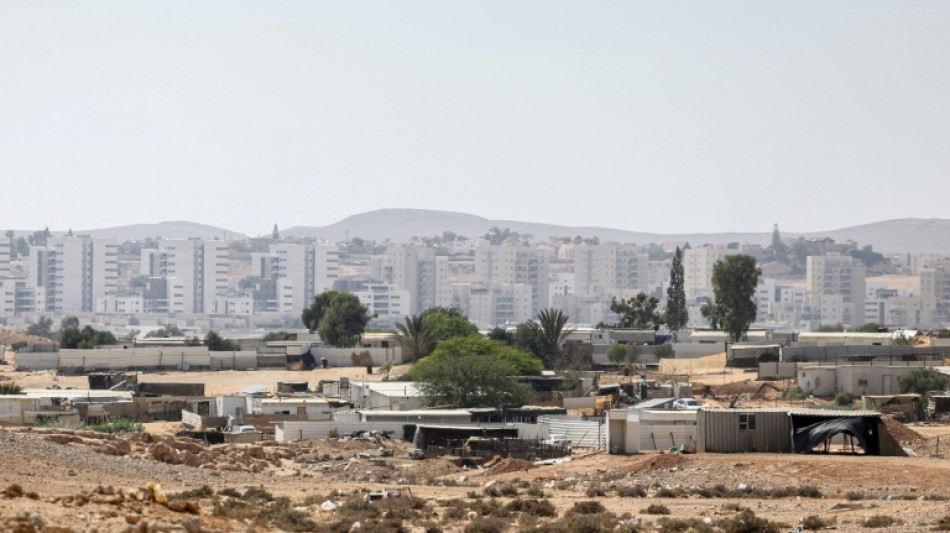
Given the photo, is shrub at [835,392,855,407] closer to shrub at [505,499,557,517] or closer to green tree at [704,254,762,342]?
shrub at [505,499,557,517]

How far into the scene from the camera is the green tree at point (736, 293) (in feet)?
244

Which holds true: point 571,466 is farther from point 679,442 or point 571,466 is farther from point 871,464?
point 871,464

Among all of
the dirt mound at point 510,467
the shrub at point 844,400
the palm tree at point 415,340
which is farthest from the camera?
the palm tree at point 415,340

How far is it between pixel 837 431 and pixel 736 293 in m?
44.8

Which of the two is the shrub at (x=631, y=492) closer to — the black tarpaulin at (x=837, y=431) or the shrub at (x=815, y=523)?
the shrub at (x=815, y=523)

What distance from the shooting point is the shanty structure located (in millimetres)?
30359

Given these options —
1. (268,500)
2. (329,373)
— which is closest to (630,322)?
Result: (329,373)

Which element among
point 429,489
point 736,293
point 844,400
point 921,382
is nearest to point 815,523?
point 429,489

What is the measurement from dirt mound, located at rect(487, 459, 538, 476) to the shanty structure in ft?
9.83

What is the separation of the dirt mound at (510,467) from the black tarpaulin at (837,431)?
4.63 m

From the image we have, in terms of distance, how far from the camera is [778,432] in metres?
30.6

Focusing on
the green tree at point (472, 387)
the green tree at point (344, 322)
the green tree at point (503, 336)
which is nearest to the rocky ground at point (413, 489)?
the green tree at point (472, 387)

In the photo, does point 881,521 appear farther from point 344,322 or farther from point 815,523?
point 344,322

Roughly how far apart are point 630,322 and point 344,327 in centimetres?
1451
